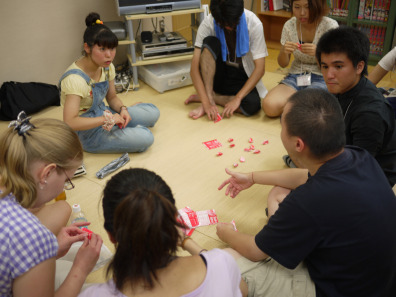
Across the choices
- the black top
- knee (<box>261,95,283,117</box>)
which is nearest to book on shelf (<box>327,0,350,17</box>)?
knee (<box>261,95,283,117</box>)

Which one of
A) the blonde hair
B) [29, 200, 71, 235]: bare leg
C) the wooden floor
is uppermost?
the blonde hair

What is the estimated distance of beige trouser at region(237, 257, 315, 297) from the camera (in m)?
1.35

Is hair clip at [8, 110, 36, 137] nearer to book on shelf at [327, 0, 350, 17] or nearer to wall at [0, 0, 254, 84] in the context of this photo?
wall at [0, 0, 254, 84]

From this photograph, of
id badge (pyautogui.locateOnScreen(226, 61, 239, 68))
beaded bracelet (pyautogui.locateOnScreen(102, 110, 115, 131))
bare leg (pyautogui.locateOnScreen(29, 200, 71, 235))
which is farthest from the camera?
id badge (pyautogui.locateOnScreen(226, 61, 239, 68))

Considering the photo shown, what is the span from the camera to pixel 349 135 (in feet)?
6.36

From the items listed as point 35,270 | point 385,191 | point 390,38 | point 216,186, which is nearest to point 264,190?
point 216,186

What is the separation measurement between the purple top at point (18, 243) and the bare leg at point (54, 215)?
0.60 m

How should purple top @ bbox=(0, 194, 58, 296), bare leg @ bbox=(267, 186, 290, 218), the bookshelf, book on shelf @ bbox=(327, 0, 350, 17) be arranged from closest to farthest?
purple top @ bbox=(0, 194, 58, 296), bare leg @ bbox=(267, 186, 290, 218), the bookshelf, book on shelf @ bbox=(327, 0, 350, 17)

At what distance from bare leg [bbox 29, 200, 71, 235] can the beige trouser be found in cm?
88

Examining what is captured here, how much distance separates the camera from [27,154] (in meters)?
1.28

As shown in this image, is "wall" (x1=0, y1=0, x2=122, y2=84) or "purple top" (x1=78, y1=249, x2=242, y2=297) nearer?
"purple top" (x1=78, y1=249, x2=242, y2=297)

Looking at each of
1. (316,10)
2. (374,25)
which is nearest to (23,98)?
(316,10)

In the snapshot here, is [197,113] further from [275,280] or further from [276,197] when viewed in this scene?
[275,280]

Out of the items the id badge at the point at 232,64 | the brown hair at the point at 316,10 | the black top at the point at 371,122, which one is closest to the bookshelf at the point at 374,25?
the brown hair at the point at 316,10
